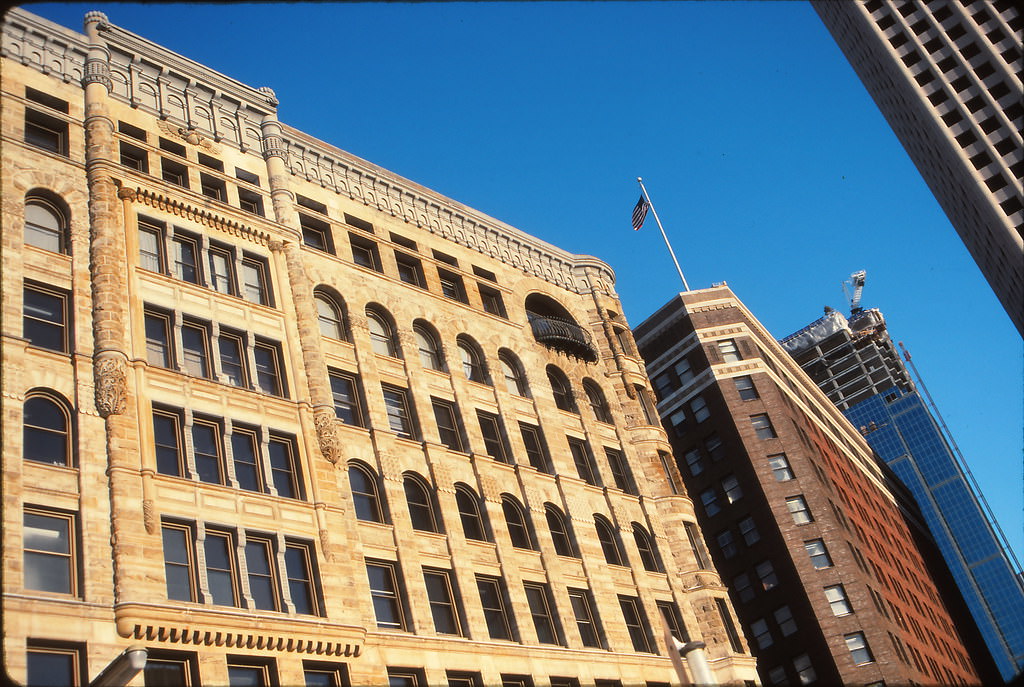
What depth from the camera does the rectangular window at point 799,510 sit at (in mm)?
71688

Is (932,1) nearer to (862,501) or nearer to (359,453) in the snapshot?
(862,501)

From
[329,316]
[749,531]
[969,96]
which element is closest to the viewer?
[329,316]

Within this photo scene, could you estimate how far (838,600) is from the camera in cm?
6788

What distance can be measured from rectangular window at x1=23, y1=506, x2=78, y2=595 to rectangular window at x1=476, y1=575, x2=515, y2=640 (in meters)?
15.4

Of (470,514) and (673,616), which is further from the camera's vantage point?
A: (673,616)

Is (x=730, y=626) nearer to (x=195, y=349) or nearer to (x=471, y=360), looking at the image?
(x=471, y=360)

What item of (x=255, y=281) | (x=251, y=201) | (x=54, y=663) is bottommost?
(x=54, y=663)

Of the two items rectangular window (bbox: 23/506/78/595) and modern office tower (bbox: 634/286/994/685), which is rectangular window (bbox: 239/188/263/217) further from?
modern office tower (bbox: 634/286/994/685)

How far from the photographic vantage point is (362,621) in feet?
111

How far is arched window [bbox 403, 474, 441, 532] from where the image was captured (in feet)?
128

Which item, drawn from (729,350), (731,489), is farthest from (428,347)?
(729,350)

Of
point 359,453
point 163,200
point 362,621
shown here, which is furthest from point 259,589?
point 163,200

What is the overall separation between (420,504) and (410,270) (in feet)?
43.5

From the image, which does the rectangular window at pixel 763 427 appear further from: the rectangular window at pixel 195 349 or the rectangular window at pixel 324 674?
the rectangular window at pixel 324 674
